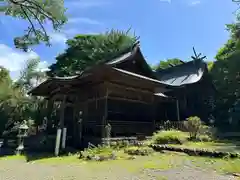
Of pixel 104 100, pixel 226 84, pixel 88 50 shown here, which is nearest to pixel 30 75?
pixel 88 50

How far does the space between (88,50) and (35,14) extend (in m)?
21.4

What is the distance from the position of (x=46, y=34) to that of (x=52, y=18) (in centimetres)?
86

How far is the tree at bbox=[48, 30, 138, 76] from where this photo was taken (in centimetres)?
2709

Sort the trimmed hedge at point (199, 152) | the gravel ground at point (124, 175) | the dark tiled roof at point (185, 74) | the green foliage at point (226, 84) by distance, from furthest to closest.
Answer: the dark tiled roof at point (185, 74), the green foliage at point (226, 84), the trimmed hedge at point (199, 152), the gravel ground at point (124, 175)

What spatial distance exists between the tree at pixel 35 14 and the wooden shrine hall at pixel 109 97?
2.95 metres

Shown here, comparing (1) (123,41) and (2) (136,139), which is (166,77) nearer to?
(1) (123,41)

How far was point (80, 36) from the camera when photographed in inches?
1199

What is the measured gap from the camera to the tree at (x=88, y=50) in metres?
27.1

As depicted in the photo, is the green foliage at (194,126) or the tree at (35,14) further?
the green foliage at (194,126)

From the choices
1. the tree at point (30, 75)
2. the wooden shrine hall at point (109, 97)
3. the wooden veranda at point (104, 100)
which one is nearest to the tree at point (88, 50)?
the tree at point (30, 75)

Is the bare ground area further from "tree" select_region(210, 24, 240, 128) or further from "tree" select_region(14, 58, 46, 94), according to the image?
"tree" select_region(14, 58, 46, 94)

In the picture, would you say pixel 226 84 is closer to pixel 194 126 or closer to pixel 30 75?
pixel 194 126

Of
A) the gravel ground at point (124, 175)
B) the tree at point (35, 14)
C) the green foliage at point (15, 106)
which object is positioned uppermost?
the tree at point (35, 14)

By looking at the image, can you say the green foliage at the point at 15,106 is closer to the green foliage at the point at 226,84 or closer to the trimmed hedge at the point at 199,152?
the trimmed hedge at the point at 199,152
